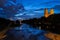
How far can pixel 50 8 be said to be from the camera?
525cm

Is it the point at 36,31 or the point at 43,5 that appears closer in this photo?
the point at 43,5

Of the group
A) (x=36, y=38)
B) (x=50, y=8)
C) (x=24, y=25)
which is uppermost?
(x=50, y=8)

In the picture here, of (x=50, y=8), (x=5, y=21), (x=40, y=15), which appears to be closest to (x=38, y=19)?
(x=40, y=15)

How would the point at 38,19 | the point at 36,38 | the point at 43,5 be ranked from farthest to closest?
the point at 36,38 < the point at 38,19 < the point at 43,5

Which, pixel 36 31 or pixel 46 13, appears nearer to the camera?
pixel 46 13

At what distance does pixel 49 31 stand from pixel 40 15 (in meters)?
0.63

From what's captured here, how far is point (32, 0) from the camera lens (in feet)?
17.1

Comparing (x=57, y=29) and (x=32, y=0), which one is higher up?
(x=32, y=0)

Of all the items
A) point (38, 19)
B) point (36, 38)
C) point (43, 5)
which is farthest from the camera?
point (36, 38)

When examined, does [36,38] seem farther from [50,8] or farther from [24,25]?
[50,8]

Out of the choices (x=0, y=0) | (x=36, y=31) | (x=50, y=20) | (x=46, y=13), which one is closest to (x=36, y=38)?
(x=36, y=31)

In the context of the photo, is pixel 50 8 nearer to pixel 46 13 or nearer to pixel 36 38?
pixel 46 13

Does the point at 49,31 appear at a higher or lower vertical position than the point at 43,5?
lower

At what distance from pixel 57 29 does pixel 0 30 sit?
162cm
